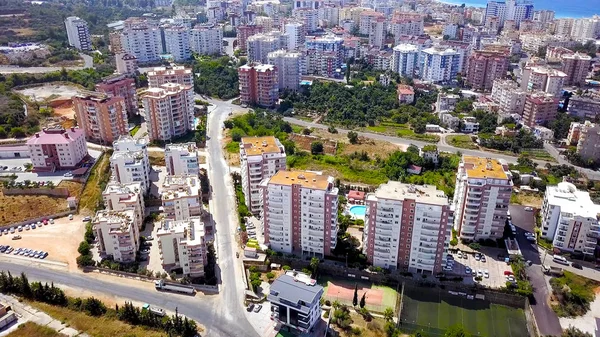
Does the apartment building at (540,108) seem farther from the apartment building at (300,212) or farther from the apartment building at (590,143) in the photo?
the apartment building at (300,212)

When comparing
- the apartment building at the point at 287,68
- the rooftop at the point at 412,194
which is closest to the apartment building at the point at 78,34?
the apartment building at the point at 287,68

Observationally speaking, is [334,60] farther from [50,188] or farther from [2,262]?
[2,262]

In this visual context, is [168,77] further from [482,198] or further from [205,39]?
[482,198]

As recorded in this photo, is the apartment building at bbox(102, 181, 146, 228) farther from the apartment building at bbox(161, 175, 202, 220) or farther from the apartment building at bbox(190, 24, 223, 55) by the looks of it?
the apartment building at bbox(190, 24, 223, 55)

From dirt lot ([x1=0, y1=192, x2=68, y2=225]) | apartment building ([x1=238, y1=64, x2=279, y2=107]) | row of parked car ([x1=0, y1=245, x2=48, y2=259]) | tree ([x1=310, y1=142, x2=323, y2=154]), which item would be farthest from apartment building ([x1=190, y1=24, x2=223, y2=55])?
row of parked car ([x1=0, y1=245, x2=48, y2=259])

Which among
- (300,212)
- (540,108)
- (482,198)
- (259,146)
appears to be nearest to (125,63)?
(259,146)
